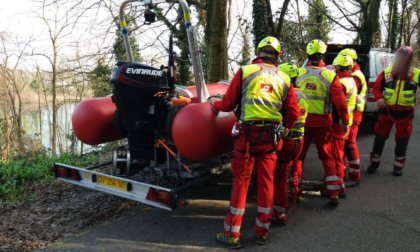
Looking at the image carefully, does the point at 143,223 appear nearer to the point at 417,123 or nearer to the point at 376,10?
the point at 417,123

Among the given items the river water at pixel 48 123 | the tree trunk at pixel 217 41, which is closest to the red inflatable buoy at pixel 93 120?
the tree trunk at pixel 217 41

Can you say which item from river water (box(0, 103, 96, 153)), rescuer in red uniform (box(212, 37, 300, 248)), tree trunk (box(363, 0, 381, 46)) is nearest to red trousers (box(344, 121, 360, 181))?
rescuer in red uniform (box(212, 37, 300, 248))

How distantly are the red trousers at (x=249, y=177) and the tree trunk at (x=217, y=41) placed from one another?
221 inches

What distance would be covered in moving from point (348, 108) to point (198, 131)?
8.99 ft

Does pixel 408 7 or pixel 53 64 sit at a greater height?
pixel 408 7

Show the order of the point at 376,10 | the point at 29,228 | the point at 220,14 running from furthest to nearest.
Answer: the point at 376,10
the point at 220,14
the point at 29,228

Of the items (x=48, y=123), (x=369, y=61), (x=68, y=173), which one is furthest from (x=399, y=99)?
(x=48, y=123)

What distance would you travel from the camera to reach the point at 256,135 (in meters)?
3.55

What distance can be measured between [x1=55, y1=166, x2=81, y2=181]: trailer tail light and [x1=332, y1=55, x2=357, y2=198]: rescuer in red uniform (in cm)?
366

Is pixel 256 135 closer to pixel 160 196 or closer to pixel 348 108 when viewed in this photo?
pixel 160 196

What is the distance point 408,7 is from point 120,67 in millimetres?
33022

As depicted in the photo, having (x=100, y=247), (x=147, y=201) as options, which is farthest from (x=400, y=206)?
(x=100, y=247)

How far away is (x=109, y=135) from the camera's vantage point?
512 centimetres

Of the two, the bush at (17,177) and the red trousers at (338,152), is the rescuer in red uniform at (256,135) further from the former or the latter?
the bush at (17,177)
